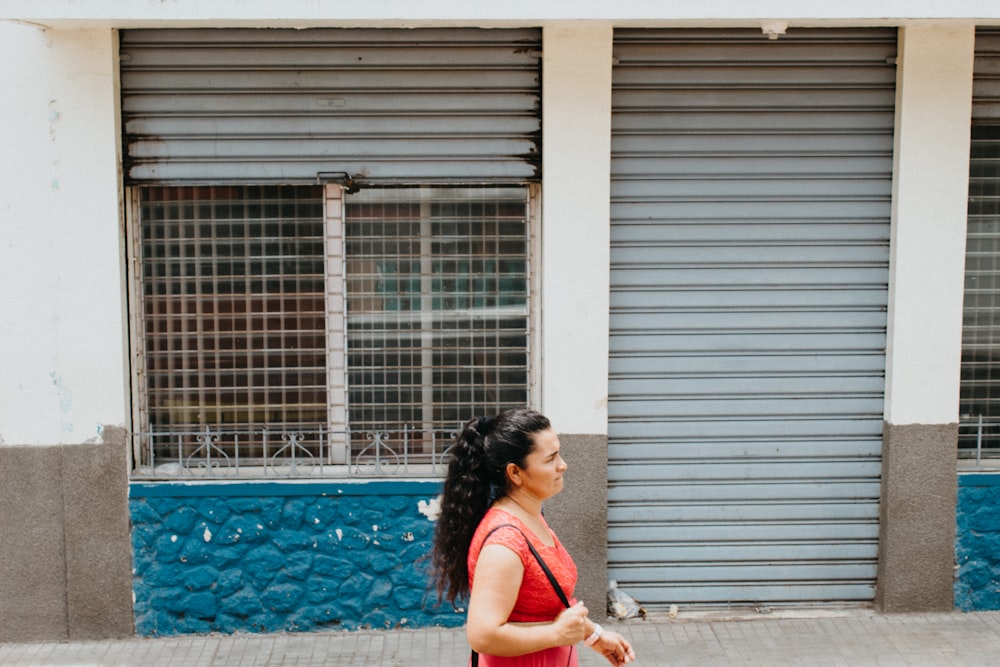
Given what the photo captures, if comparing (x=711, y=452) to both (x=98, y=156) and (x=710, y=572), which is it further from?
(x=98, y=156)

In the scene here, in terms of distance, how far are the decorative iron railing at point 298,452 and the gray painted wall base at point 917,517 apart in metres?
2.84

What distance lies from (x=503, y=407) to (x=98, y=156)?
2.92m

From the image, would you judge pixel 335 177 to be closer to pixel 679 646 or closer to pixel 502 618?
pixel 679 646

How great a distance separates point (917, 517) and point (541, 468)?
411cm

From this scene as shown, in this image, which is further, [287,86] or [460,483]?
[287,86]

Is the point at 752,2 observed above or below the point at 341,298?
above

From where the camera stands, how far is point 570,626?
331cm

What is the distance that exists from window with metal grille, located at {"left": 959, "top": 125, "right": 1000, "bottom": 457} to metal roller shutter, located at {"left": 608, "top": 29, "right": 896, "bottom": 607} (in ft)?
2.17

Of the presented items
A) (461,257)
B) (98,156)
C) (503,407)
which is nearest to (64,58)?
(98,156)

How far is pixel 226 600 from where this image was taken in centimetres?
652

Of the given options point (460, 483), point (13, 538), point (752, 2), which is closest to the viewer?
point (460, 483)

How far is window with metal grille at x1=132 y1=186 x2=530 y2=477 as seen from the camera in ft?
21.6

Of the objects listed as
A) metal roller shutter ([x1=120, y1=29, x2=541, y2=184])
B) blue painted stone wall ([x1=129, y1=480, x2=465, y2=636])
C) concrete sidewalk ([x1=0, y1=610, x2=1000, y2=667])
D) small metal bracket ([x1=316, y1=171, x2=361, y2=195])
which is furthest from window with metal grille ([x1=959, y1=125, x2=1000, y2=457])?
small metal bracket ([x1=316, y1=171, x2=361, y2=195])

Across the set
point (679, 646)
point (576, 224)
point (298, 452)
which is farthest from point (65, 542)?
point (679, 646)
